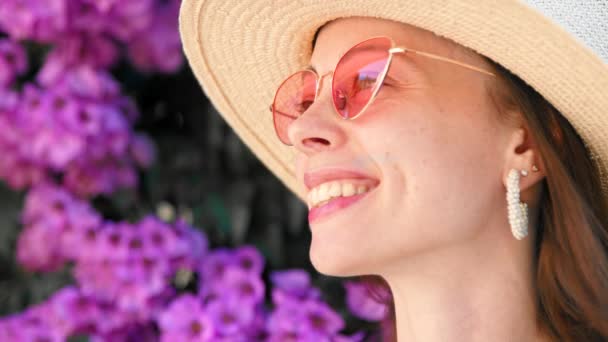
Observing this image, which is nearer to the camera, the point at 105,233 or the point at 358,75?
the point at 358,75

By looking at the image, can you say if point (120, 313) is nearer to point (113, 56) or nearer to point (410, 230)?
point (113, 56)

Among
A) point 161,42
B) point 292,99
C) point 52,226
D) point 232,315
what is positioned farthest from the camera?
point 161,42

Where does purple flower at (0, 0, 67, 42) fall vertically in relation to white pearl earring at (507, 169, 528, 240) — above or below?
above

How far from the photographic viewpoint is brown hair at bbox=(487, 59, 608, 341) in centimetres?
176

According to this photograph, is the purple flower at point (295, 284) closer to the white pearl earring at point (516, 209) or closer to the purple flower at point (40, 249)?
the purple flower at point (40, 249)

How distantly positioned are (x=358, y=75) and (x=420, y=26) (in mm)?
149

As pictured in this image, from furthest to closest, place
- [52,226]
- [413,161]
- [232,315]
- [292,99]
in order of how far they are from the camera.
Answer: [52,226] < [232,315] < [292,99] < [413,161]

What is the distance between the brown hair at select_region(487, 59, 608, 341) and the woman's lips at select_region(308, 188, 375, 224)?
33 cm

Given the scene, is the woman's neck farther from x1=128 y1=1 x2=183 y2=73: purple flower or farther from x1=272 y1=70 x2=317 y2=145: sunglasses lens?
x1=128 y1=1 x2=183 y2=73: purple flower

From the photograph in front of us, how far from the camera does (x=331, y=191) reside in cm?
181

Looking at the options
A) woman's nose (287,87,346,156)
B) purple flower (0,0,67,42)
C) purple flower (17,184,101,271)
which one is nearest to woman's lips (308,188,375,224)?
woman's nose (287,87,346,156)

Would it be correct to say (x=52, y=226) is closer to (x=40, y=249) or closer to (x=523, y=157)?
(x=40, y=249)

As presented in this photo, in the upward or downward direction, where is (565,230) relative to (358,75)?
downward

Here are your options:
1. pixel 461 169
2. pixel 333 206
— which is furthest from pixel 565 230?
pixel 333 206
